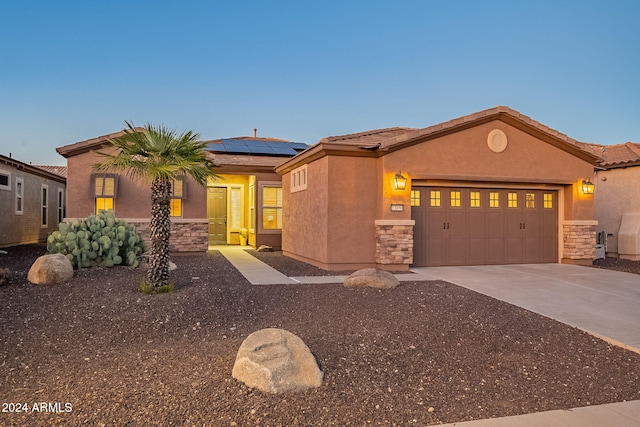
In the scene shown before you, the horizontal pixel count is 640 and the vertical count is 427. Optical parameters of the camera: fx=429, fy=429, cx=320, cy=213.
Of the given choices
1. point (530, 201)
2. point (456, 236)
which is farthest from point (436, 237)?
point (530, 201)

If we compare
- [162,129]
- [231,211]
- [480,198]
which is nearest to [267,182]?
[231,211]

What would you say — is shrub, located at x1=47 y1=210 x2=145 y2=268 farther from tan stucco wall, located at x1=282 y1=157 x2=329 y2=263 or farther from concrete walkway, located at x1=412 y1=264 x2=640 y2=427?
concrete walkway, located at x1=412 y1=264 x2=640 y2=427

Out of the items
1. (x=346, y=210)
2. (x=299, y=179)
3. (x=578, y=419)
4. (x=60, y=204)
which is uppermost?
(x=299, y=179)

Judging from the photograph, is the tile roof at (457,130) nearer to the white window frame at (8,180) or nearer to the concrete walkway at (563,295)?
the concrete walkway at (563,295)

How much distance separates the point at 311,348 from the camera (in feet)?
15.3

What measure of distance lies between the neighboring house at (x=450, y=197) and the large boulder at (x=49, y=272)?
5.71 meters

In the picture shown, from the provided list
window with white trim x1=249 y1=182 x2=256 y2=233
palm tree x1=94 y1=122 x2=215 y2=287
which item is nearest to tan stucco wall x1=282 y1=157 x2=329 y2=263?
window with white trim x1=249 y1=182 x2=256 y2=233

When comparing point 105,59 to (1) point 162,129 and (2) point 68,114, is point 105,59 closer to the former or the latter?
(2) point 68,114

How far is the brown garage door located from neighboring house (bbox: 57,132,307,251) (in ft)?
19.7

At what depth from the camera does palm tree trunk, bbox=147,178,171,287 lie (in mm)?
7102

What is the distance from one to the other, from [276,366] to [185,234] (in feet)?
38.7

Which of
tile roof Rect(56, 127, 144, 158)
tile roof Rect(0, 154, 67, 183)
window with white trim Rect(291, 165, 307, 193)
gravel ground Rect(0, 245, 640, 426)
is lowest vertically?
gravel ground Rect(0, 245, 640, 426)

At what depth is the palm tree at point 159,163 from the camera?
7.02 m

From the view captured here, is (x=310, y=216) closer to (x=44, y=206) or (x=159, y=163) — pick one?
(x=159, y=163)
